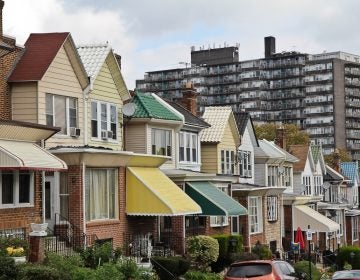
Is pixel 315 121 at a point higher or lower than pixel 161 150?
higher

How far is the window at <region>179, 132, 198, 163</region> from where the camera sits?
142 feet

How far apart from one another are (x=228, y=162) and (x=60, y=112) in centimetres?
2023

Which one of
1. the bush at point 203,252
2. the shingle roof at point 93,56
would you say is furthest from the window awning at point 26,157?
the bush at point 203,252

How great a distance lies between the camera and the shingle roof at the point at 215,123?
48.4 meters

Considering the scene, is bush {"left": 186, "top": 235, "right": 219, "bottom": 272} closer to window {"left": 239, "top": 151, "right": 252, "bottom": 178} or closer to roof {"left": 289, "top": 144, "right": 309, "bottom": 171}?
window {"left": 239, "top": 151, "right": 252, "bottom": 178}

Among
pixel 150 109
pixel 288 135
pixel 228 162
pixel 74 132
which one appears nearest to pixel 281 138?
pixel 228 162

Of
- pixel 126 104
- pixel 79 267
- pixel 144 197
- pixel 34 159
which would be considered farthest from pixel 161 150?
pixel 79 267

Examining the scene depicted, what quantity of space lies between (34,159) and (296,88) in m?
153

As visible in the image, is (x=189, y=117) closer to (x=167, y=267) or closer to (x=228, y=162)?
(x=228, y=162)

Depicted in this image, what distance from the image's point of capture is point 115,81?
36.4 meters

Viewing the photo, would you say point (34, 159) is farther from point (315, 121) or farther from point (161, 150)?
point (315, 121)

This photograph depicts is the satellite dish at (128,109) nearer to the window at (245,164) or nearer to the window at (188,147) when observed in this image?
the window at (188,147)

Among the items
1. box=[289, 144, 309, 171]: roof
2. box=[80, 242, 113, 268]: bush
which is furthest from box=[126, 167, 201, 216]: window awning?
box=[289, 144, 309, 171]: roof

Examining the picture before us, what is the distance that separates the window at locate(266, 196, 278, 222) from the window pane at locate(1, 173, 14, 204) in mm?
30668
